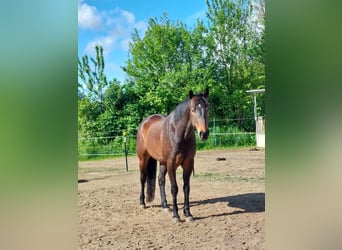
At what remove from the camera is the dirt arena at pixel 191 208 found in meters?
2.05

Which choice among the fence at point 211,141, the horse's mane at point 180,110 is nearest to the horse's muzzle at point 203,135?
the horse's mane at point 180,110

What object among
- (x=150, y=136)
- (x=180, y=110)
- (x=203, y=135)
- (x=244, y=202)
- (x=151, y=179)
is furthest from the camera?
(x=151, y=179)

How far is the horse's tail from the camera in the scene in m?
2.96

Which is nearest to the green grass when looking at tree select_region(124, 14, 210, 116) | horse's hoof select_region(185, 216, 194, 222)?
tree select_region(124, 14, 210, 116)

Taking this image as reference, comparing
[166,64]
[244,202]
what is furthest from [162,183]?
[166,64]

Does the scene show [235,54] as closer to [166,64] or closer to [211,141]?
[166,64]

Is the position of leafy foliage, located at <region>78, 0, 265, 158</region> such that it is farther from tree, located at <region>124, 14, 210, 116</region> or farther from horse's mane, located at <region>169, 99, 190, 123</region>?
horse's mane, located at <region>169, 99, 190, 123</region>

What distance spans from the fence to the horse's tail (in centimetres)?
45

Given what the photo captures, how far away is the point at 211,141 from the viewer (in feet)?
9.80

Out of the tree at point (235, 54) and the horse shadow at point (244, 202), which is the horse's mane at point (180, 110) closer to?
the tree at point (235, 54)

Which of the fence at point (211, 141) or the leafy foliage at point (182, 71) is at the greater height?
the leafy foliage at point (182, 71)

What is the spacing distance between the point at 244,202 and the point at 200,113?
3.44 ft
